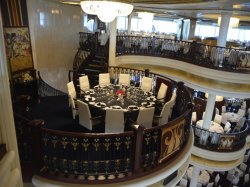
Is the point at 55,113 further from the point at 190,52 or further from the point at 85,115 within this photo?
the point at 190,52

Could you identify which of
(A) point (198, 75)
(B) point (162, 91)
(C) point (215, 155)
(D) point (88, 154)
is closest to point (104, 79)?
(B) point (162, 91)

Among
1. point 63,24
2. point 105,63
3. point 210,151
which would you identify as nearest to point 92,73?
point 105,63

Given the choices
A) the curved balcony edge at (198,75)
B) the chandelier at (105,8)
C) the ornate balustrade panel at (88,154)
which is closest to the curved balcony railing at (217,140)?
the curved balcony edge at (198,75)

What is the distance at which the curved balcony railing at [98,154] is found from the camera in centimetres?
381

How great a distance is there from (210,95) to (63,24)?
24.2 ft

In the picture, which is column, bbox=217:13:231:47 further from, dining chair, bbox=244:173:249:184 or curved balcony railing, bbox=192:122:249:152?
dining chair, bbox=244:173:249:184

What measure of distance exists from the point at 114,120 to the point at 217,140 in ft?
19.8

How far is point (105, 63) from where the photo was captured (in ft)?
32.5

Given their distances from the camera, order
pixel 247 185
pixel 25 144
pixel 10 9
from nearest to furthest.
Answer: pixel 25 144 < pixel 10 9 < pixel 247 185

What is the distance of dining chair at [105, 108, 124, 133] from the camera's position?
17.0 ft

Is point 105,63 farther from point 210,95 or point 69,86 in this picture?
point 210,95

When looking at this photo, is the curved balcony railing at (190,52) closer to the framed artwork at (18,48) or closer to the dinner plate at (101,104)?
the framed artwork at (18,48)

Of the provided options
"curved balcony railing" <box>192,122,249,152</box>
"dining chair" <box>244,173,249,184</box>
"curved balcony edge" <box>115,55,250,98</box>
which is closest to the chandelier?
"curved balcony edge" <box>115,55,250,98</box>

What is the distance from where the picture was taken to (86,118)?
19.1 feet
